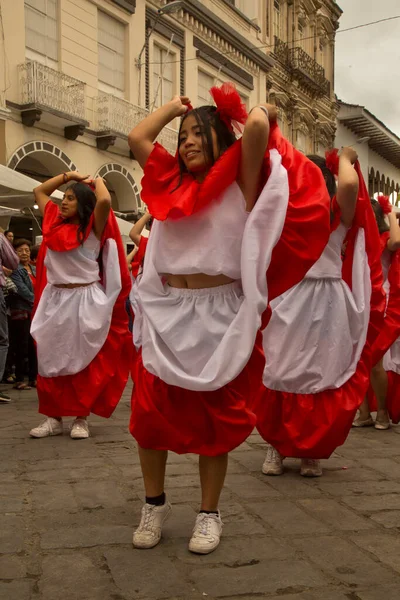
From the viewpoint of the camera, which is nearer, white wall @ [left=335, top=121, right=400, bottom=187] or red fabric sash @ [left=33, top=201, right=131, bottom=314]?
red fabric sash @ [left=33, top=201, right=131, bottom=314]

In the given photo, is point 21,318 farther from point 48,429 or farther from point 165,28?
point 165,28

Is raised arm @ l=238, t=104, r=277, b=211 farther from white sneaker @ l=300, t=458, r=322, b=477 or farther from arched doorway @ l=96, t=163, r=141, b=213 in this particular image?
arched doorway @ l=96, t=163, r=141, b=213

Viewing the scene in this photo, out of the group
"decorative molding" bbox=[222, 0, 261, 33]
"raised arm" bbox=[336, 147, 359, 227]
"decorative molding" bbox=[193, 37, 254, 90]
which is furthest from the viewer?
"decorative molding" bbox=[222, 0, 261, 33]

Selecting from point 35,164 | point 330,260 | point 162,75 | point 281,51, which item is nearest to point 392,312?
point 330,260

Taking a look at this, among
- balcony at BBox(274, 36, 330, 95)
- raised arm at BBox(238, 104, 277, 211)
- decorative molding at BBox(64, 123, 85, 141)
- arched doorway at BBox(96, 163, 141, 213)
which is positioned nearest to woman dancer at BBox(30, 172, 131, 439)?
raised arm at BBox(238, 104, 277, 211)

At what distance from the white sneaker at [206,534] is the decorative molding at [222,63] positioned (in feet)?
61.7

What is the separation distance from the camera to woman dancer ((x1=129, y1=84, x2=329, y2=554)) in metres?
2.82

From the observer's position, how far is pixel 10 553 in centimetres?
276

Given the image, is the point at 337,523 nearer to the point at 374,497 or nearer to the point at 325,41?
the point at 374,497

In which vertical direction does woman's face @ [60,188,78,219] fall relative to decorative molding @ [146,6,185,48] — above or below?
below

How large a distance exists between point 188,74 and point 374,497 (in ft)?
57.8

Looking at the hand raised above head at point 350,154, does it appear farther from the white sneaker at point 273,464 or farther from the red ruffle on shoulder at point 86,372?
the red ruffle on shoulder at point 86,372

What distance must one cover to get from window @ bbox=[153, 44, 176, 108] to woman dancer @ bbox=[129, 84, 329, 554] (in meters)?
16.2

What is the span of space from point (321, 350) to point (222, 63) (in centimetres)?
1887
